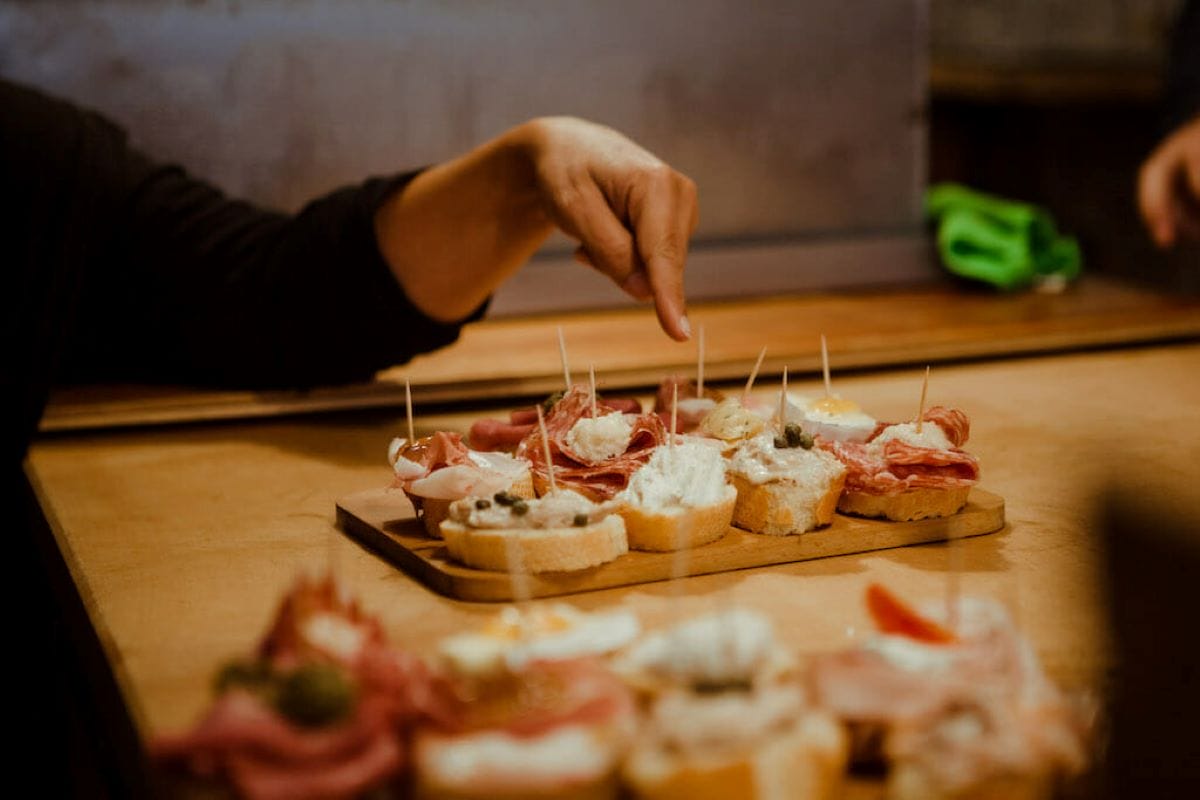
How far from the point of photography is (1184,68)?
13.0 ft

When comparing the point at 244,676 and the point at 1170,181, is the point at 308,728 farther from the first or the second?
the point at 1170,181

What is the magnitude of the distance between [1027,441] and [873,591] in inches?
48.2

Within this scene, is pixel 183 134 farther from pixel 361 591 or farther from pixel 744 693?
pixel 744 693

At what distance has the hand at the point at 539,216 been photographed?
236cm

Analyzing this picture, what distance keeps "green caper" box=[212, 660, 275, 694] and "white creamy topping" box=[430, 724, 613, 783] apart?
167mm

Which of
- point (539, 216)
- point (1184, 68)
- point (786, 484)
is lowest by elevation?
point (786, 484)

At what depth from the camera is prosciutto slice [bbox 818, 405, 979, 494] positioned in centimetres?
203

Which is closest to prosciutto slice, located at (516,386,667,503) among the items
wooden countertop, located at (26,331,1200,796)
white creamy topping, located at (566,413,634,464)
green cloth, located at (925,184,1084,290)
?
white creamy topping, located at (566,413,634,464)

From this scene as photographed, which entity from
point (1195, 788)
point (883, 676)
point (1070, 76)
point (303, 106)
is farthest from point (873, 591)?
point (1070, 76)

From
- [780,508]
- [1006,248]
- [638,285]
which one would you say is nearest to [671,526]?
[780,508]

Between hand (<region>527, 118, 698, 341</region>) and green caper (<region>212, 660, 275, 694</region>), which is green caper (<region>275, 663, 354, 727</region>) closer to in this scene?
green caper (<region>212, 660, 275, 694</region>)

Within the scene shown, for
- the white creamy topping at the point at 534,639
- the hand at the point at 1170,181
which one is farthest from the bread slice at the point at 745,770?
the hand at the point at 1170,181

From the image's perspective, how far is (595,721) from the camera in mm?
1254

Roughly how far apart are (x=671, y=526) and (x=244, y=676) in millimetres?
745
